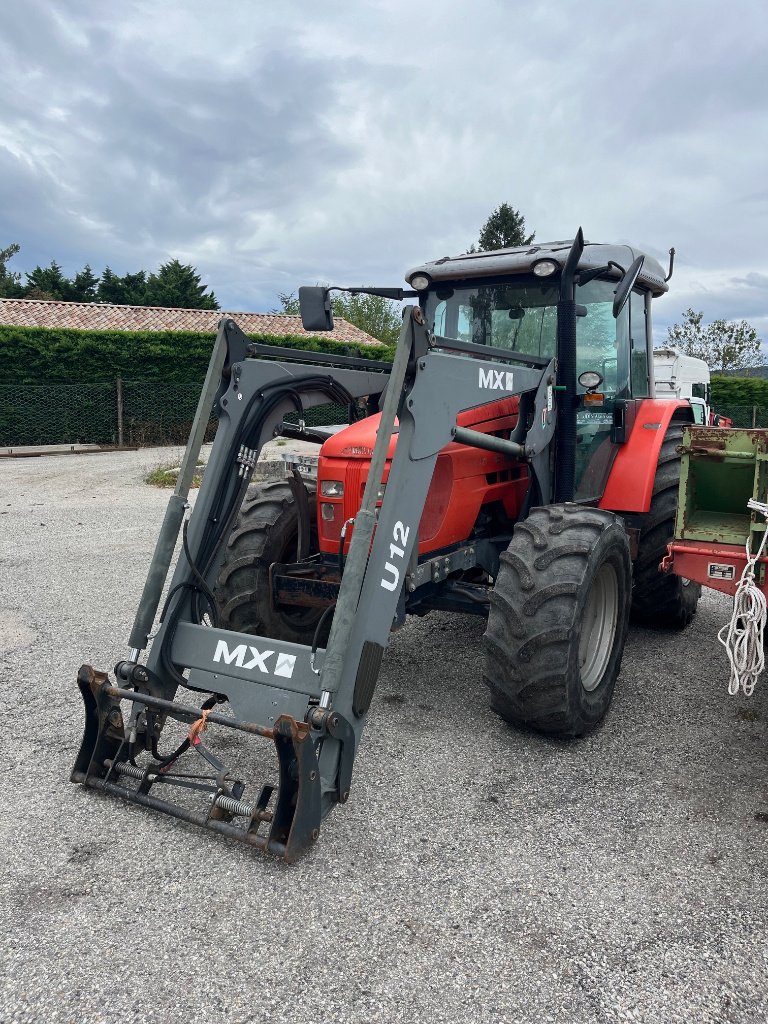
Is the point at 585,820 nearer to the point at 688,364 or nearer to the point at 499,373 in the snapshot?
the point at 499,373

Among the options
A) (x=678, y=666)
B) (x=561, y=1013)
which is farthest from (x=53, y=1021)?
(x=678, y=666)

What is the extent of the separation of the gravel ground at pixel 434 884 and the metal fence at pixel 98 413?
577 inches

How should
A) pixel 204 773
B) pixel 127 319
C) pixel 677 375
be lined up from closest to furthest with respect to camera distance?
pixel 204 773, pixel 677 375, pixel 127 319

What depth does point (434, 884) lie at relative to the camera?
2.68 metres

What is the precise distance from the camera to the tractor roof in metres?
4.31

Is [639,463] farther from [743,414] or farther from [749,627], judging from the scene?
[743,414]

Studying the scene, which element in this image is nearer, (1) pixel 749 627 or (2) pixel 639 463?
(1) pixel 749 627

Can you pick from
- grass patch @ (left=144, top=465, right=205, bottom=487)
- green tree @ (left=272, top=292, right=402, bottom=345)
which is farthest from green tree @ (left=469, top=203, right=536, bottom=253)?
grass patch @ (left=144, top=465, right=205, bottom=487)

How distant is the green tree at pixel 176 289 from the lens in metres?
40.7

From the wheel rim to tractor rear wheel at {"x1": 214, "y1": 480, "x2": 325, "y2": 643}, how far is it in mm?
1446

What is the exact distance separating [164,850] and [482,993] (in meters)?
1.23

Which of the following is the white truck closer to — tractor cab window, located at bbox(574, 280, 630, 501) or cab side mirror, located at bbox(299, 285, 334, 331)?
tractor cab window, located at bbox(574, 280, 630, 501)

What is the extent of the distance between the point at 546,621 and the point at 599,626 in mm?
793

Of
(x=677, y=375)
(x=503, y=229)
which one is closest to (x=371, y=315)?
(x=503, y=229)
